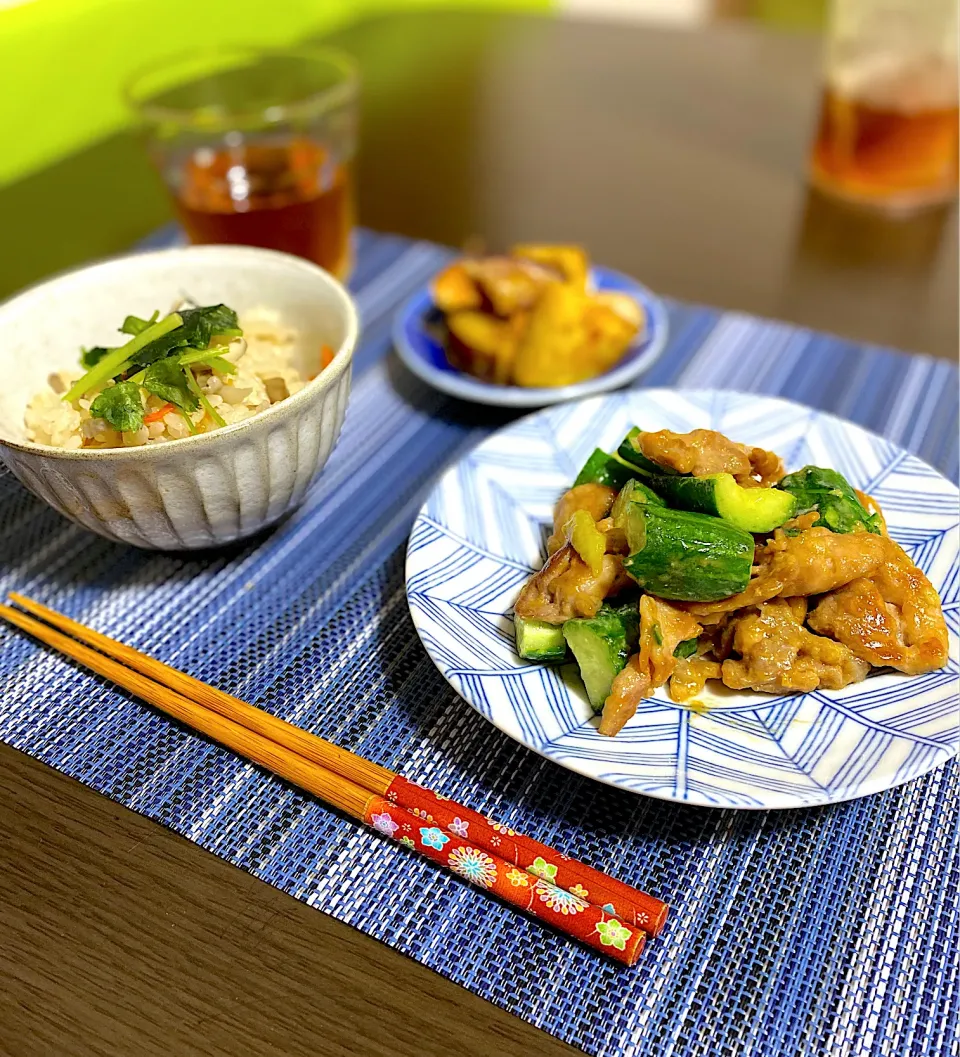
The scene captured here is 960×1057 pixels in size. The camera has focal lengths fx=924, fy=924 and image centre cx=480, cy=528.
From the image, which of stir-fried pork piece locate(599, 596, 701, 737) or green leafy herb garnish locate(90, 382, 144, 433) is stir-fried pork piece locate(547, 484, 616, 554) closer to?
stir-fried pork piece locate(599, 596, 701, 737)

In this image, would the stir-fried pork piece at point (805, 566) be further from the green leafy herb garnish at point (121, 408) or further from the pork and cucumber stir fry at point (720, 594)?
the green leafy herb garnish at point (121, 408)

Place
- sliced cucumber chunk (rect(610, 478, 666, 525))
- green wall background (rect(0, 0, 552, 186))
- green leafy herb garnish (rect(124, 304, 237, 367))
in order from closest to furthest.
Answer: sliced cucumber chunk (rect(610, 478, 666, 525)), green leafy herb garnish (rect(124, 304, 237, 367)), green wall background (rect(0, 0, 552, 186))

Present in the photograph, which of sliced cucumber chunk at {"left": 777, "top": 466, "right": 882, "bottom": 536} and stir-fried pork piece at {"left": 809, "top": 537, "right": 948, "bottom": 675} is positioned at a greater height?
sliced cucumber chunk at {"left": 777, "top": 466, "right": 882, "bottom": 536}

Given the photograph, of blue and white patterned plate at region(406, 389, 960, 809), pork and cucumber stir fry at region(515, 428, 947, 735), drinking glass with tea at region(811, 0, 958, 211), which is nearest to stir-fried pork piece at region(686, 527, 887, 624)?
pork and cucumber stir fry at region(515, 428, 947, 735)

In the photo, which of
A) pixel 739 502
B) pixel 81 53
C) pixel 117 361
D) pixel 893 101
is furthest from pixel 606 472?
pixel 81 53

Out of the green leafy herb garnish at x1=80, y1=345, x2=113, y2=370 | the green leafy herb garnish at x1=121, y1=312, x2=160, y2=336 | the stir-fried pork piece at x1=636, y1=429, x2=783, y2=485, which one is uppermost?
the green leafy herb garnish at x1=121, y1=312, x2=160, y2=336

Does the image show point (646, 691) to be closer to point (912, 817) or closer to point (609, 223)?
point (912, 817)

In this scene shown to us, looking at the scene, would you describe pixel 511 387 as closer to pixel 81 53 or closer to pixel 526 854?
pixel 526 854
